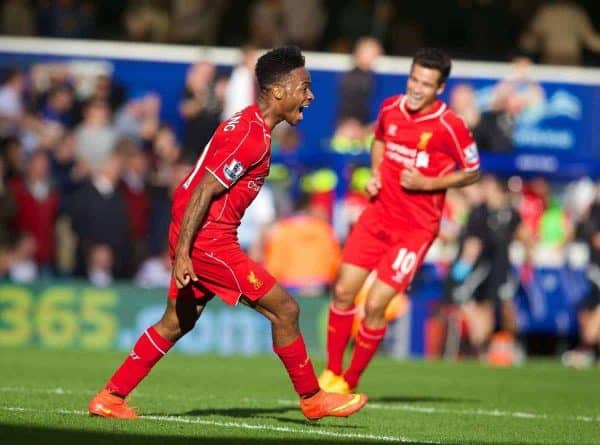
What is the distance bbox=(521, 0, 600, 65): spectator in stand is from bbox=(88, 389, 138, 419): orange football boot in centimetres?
1444

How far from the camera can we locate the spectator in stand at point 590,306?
794 inches

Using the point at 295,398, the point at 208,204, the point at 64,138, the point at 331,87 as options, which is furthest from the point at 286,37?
the point at 208,204

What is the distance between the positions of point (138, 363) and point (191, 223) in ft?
3.54

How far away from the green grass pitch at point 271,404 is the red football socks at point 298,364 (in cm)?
29

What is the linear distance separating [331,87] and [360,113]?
109 cm

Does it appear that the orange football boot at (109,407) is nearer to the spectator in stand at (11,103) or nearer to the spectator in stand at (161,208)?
the spectator in stand at (161,208)

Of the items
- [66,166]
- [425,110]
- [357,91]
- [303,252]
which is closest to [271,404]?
[425,110]

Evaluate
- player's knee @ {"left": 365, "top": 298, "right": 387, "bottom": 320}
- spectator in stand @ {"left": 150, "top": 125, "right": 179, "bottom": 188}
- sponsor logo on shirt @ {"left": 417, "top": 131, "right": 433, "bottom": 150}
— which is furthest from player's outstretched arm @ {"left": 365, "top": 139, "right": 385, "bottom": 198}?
spectator in stand @ {"left": 150, "top": 125, "right": 179, "bottom": 188}

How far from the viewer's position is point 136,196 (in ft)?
63.9

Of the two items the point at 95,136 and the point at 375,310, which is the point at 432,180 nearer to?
the point at 375,310

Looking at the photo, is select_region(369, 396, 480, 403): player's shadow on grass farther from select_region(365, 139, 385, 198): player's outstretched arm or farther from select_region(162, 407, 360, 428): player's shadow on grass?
select_region(365, 139, 385, 198): player's outstretched arm

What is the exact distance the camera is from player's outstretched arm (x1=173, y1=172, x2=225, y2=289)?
850 centimetres

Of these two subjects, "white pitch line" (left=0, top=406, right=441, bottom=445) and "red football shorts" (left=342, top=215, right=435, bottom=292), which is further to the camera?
"red football shorts" (left=342, top=215, right=435, bottom=292)

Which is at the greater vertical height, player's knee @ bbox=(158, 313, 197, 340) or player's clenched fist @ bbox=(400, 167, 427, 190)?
player's clenched fist @ bbox=(400, 167, 427, 190)
